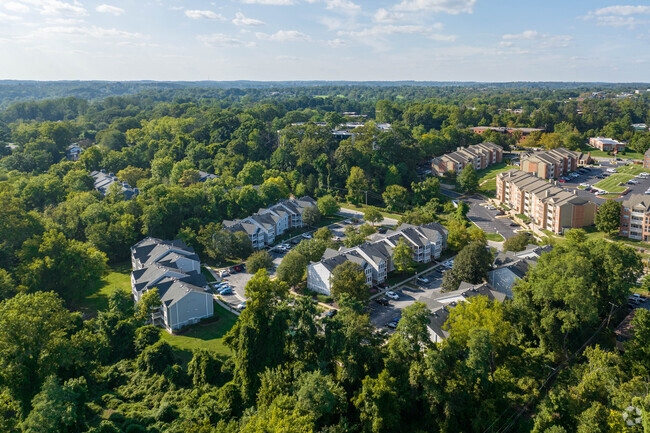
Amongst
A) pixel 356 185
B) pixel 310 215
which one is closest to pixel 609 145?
pixel 356 185

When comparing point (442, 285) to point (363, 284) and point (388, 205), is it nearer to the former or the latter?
point (363, 284)

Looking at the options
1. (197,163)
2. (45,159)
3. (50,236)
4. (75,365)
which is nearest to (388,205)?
(197,163)

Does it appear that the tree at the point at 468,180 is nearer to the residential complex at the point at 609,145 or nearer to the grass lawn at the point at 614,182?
the grass lawn at the point at 614,182

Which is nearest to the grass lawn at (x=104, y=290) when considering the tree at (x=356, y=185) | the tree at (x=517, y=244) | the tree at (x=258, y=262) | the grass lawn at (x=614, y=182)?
the tree at (x=258, y=262)

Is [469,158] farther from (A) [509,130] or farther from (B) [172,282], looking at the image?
(B) [172,282]

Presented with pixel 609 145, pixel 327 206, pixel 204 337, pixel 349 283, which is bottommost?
pixel 204 337

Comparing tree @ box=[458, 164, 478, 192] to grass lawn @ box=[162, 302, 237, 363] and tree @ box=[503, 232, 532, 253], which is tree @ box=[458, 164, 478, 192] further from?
grass lawn @ box=[162, 302, 237, 363]
